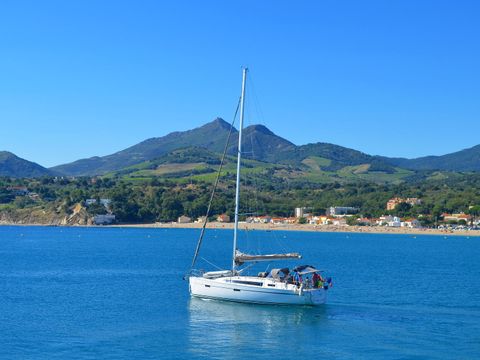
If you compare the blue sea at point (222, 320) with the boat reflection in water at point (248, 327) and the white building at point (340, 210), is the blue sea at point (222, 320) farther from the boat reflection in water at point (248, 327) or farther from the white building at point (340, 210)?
the white building at point (340, 210)

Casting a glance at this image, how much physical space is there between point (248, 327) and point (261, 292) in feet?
15.3

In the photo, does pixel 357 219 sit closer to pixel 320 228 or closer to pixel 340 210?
pixel 320 228

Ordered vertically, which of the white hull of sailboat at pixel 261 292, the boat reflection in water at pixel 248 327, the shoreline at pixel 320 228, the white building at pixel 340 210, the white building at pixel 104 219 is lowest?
the boat reflection in water at pixel 248 327

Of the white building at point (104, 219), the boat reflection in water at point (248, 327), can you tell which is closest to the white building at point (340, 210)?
the white building at point (104, 219)

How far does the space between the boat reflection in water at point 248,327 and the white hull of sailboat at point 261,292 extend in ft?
1.17

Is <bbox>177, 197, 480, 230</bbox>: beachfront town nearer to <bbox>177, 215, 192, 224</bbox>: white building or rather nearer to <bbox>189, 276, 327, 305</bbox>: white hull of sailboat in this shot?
<bbox>177, 215, 192, 224</bbox>: white building

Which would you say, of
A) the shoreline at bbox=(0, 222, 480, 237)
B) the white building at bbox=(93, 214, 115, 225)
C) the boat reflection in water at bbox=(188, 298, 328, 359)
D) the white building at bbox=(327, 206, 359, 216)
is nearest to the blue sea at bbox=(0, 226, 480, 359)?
the boat reflection in water at bbox=(188, 298, 328, 359)

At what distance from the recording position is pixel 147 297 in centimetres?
4091

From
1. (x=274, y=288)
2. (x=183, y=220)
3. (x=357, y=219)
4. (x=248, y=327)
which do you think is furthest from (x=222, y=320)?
(x=357, y=219)

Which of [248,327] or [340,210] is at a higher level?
[340,210]

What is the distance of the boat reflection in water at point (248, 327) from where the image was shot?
89.7ft

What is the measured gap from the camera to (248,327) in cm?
3122

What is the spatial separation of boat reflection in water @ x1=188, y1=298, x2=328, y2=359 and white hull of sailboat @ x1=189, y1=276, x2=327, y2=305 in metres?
0.36

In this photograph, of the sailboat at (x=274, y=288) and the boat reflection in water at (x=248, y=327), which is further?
the sailboat at (x=274, y=288)
